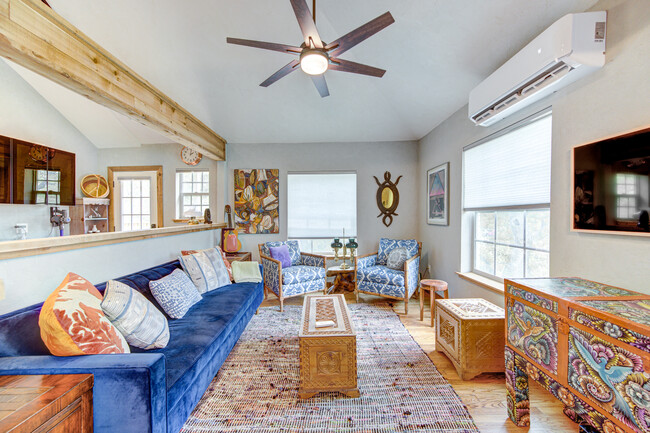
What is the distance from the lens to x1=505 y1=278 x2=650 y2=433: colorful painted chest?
95 cm

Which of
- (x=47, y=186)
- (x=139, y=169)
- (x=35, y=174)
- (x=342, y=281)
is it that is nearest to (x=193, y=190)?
(x=139, y=169)

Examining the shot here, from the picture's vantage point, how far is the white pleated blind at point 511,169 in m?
2.15

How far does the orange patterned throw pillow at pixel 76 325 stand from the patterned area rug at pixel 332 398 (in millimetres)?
795

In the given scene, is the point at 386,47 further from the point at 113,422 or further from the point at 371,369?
the point at 113,422

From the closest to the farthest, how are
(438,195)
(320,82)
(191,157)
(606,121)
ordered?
1. (606,121)
2. (320,82)
3. (438,195)
4. (191,157)

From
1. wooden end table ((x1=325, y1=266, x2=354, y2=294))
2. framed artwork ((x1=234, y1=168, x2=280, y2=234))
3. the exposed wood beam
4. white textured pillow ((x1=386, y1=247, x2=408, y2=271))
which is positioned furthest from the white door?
white textured pillow ((x1=386, y1=247, x2=408, y2=271))

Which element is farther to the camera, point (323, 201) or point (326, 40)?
point (323, 201)

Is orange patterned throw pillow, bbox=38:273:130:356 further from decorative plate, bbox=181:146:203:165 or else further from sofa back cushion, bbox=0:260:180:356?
decorative plate, bbox=181:146:203:165

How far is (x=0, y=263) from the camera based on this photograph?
149 cm

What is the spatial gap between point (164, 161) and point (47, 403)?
16.1ft

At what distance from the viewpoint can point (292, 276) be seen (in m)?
3.61

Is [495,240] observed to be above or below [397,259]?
above

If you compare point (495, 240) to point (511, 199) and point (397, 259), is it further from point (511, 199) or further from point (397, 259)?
point (397, 259)

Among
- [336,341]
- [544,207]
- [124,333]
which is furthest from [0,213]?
[544,207]
